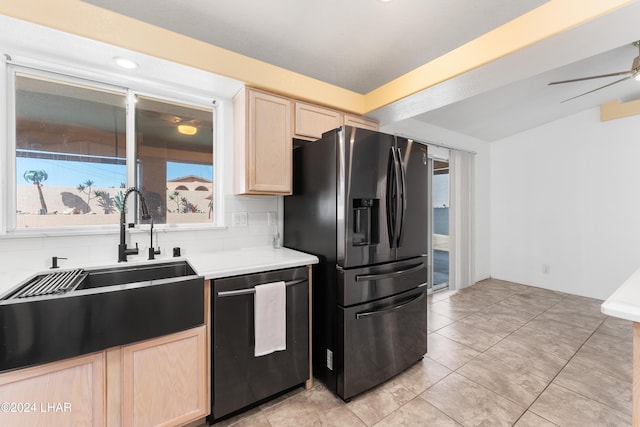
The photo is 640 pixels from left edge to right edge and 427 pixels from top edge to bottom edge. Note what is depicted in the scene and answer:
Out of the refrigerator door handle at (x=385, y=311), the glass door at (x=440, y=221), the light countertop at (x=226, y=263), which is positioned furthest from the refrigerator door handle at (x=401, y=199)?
the glass door at (x=440, y=221)

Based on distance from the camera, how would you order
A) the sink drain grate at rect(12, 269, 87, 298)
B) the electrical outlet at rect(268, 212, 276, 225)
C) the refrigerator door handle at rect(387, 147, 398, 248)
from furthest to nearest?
the electrical outlet at rect(268, 212, 276, 225) → the refrigerator door handle at rect(387, 147, 398, 248) → the sink drain grate at rect(12, 269, 87, 298)

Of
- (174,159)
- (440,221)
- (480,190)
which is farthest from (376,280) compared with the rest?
(480,190)

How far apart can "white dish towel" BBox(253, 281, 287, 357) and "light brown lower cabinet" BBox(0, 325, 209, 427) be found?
315 mm

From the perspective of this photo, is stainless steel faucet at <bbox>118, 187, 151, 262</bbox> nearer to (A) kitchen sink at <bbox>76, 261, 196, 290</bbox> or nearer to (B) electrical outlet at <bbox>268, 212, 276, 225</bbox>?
(A) kitchen sink at <bbox>76, 261, 196, 290</bbox>

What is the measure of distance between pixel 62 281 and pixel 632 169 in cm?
630

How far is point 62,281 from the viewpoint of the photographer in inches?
55.9

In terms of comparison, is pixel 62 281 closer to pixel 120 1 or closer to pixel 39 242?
pixel 39 242

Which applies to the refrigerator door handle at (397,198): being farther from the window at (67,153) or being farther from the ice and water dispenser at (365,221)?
the window at (67,153)

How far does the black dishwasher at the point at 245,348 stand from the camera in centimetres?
153

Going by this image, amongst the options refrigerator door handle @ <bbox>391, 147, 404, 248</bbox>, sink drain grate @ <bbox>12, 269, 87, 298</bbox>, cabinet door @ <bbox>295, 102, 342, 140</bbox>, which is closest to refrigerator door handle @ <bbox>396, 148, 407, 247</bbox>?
refrigerator door handle @ <bbox>391, 147, 404, 248</bbox>

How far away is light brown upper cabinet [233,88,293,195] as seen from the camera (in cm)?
205

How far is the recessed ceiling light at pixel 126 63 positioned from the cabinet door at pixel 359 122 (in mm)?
1725

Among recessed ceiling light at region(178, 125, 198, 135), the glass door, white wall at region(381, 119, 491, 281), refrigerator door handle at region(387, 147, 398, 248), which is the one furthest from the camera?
white wall at region(381, 119, 491, 281)

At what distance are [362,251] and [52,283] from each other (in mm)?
1798
